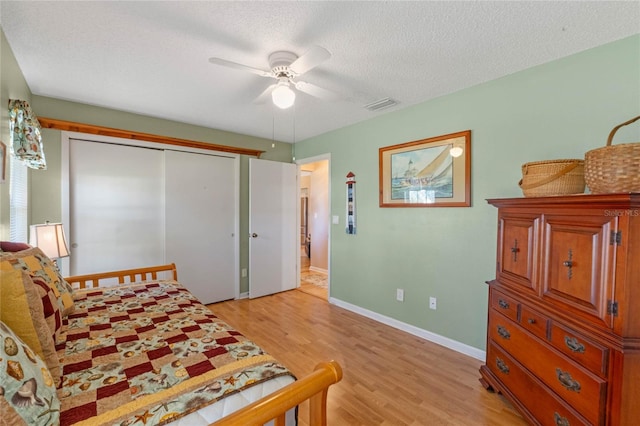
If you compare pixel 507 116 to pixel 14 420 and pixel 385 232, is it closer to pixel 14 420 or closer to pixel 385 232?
pixel 385 232

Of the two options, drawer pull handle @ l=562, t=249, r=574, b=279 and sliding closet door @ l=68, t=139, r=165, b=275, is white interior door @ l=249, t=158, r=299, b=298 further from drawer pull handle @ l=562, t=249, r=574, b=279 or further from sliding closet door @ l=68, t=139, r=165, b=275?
drawer pull handle @ l=562, t=249, r=574, b=279

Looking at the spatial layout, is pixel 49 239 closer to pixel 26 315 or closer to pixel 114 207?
pixel 114 207

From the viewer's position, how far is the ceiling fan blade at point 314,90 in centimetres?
192

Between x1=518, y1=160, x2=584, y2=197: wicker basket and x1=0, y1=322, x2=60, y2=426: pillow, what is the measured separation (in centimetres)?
234

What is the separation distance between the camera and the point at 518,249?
1.76 m

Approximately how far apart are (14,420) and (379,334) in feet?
8.74

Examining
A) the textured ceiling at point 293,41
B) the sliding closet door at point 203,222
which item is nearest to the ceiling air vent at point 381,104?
the textured ceiling at point 293,41

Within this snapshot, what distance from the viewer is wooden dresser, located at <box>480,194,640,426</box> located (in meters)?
1.17

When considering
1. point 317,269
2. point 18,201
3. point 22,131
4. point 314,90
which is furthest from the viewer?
point 317,269

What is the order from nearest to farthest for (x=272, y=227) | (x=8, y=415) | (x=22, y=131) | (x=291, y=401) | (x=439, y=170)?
(x=8, y=415)
(x=291, y=401)
(x=22, y=131)
(x=439, y=170)
(x=272, y=227)

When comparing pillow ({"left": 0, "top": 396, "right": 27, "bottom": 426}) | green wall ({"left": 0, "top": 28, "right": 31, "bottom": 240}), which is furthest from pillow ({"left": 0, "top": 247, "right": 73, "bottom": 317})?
pillow ({"left": 0, "top": 396, "right": 27, "bottom": 426})

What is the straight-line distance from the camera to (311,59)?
1587mm

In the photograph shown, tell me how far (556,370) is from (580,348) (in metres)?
0.21

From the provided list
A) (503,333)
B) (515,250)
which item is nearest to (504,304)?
(503,333)
